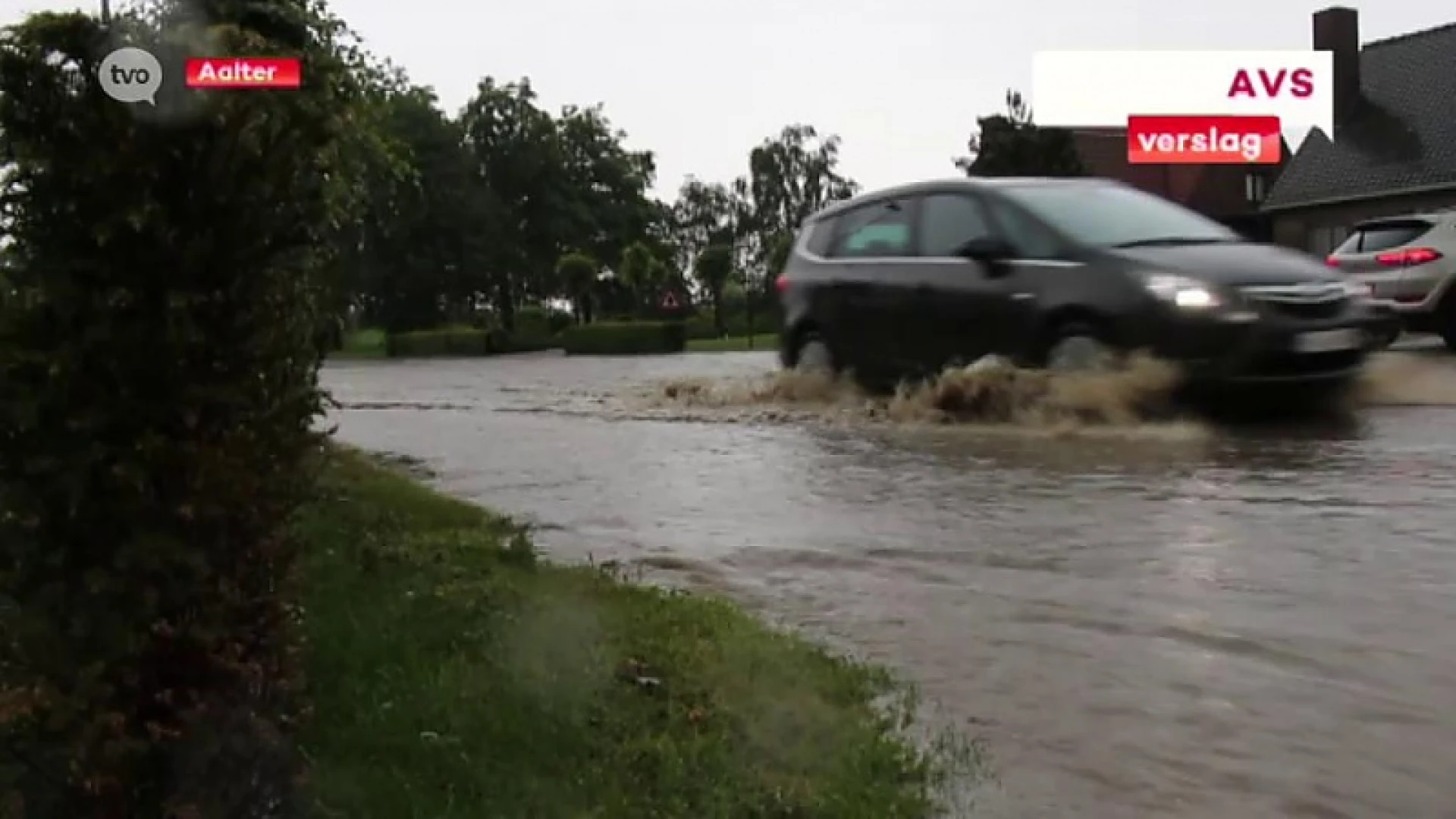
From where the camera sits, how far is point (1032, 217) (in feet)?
33.9

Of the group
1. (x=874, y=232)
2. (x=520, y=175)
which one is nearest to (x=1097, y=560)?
(x=874, y=232)

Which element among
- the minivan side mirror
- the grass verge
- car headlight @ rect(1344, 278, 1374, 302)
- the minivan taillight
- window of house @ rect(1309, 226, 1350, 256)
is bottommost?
the grass verge

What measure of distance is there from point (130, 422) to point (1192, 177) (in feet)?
171

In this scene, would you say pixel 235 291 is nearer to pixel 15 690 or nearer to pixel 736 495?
pixel 15 690

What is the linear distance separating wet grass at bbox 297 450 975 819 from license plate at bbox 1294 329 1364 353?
17.0 ft

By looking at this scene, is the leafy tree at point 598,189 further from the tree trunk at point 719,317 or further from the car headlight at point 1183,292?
the car headlight at point 1183,292

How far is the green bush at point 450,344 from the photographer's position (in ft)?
145

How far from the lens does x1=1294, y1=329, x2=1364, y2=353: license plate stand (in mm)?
9086

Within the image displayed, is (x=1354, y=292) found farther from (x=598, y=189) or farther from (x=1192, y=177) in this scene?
(x=598, y=189)

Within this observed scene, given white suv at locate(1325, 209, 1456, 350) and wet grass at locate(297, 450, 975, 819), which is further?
white suv at locate(1325, 209, 1456, 350)

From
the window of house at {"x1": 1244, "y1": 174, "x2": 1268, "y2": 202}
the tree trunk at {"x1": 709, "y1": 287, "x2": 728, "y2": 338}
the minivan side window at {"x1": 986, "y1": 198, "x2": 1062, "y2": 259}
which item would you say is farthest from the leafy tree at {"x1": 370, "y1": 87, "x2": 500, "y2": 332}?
the minivan side window at {"x1": 986, "y1": 198, "x2": 1062, "y2": 259}

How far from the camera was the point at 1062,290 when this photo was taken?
32.1 ft

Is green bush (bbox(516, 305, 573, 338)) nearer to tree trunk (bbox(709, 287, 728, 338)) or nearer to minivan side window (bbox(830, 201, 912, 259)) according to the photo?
tree trunk (bbox(709, 287, 728, 338))

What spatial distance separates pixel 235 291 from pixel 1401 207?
38341mm
